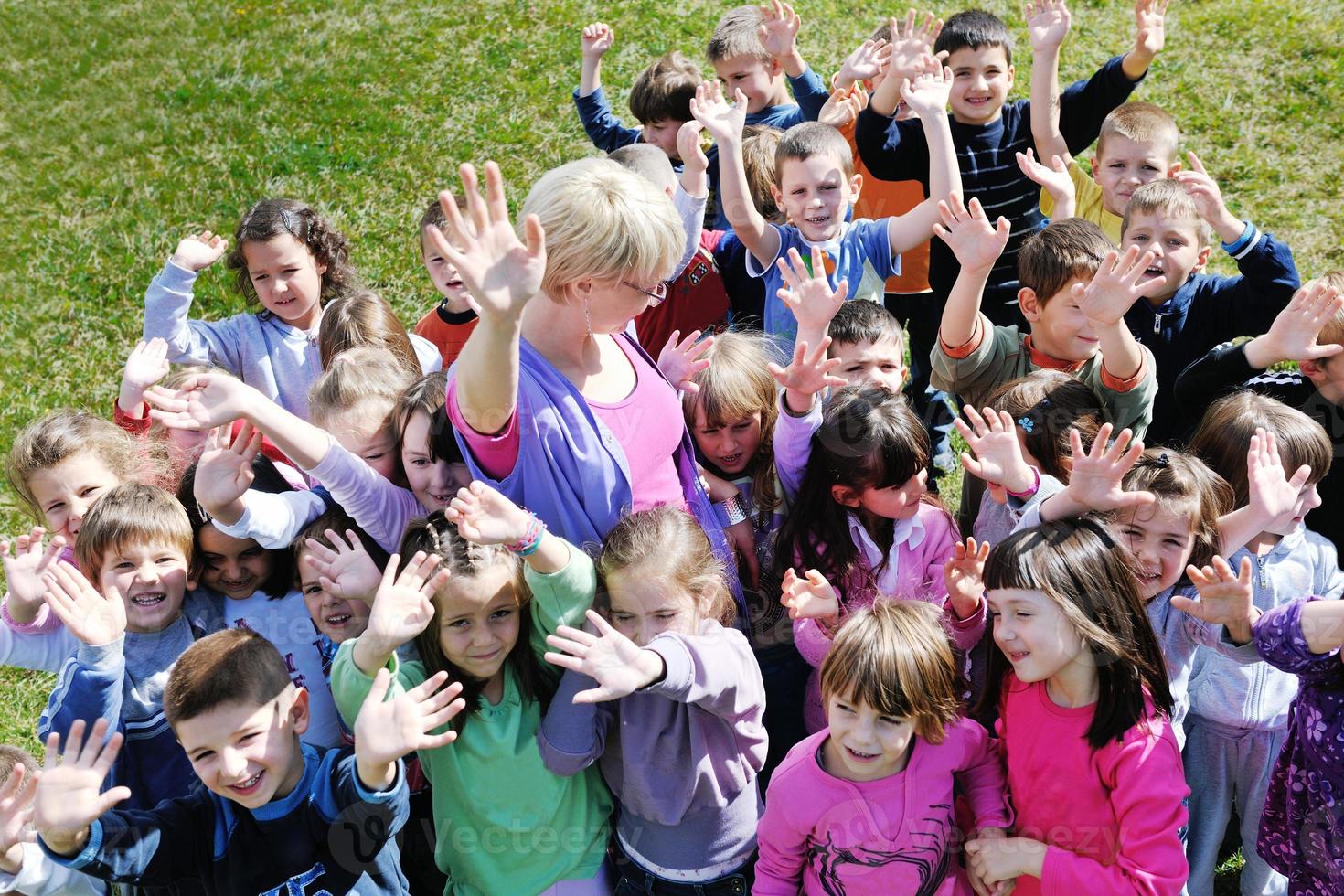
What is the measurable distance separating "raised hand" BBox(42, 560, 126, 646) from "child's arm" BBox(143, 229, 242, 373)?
1.49 m

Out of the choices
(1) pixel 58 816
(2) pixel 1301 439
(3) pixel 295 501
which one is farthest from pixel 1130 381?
(1) pixel 58 816

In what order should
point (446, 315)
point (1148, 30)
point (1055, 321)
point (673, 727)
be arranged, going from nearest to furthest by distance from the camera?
point (673, 727) → point (1055, 321) → point (446, 315) → point (1148, 30)

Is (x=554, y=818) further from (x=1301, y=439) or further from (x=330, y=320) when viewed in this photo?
(x=1301, y=439)

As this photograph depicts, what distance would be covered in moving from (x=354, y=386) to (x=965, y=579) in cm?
182

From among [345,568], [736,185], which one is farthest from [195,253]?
[736,185]

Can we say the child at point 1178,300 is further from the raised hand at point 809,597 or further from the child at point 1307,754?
the raised hand at point 809,597

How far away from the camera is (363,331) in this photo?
398 centimetres

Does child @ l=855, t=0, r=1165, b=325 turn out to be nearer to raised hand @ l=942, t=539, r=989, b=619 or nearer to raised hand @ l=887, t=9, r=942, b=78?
raised hand @ l=887, t=9, r=942, b=78

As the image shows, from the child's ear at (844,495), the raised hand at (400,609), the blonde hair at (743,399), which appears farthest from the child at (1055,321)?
the raised hand at (400,609)

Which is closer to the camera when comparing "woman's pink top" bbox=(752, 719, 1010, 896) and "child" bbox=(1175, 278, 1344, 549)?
"woman's pink top" bbox=(752, 719, 1010, 896)

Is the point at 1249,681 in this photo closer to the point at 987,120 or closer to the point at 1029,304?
the point at 1029,304

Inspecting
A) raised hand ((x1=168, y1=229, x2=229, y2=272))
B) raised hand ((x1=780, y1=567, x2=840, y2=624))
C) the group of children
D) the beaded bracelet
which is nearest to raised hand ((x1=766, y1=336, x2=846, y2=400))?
the group of children

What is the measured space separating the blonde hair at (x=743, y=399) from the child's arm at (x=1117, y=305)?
0.97 metres

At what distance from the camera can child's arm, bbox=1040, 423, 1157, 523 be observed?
2.83m
